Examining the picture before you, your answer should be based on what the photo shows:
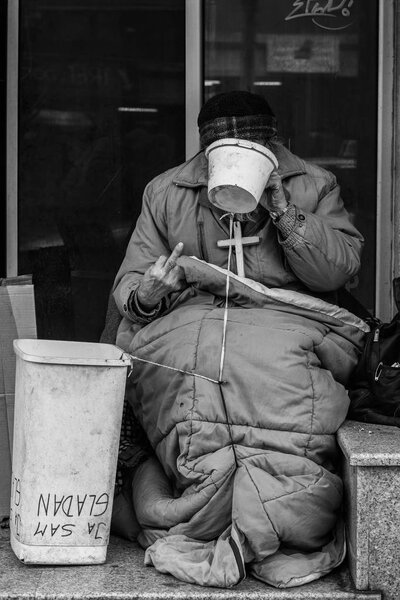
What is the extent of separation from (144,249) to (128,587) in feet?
4.05

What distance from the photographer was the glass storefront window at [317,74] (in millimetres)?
4762

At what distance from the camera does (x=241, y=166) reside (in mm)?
3350

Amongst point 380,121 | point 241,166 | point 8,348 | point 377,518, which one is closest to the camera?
point 377,518

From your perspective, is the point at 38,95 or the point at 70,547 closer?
the point at 70,547

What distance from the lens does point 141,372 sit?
145 inches

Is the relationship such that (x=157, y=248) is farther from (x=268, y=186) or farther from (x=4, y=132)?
(x=4, y=132)

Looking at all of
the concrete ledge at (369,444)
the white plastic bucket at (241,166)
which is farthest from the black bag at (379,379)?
the white plastic bucket at (241,166)

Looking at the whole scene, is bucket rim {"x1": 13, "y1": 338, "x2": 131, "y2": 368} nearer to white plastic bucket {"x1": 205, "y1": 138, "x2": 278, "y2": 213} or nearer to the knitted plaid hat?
white plastic bucket {"x1": 205, "y1": 138, "x2": 278, "y2": 213}

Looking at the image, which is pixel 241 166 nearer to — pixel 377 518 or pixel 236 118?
pixel 236 118

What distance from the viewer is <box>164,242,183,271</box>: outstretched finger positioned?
362 cm

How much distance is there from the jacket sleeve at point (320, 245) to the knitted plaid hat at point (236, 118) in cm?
28

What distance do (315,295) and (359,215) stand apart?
1.10 metres

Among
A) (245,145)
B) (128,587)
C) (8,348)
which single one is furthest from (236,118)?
(128,587)

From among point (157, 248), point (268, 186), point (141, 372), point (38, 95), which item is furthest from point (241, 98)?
point (38, 95)
